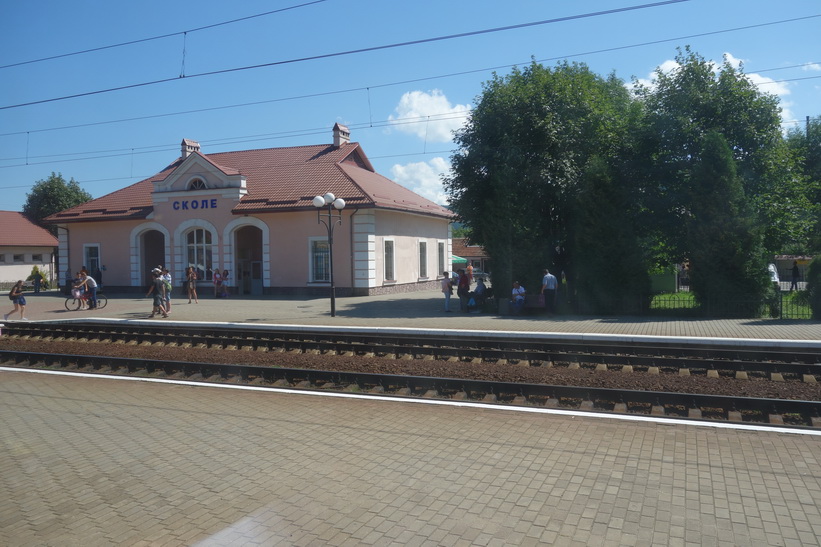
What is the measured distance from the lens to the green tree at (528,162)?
2162 centimetres

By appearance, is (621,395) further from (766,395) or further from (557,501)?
(557,501)

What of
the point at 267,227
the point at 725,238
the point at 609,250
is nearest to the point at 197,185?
the point at 267,227

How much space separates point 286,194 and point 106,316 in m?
10.8

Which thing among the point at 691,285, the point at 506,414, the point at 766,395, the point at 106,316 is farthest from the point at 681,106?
the point at 106,316

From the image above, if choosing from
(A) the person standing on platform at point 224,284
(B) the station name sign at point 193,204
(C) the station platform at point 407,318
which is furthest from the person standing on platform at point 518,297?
(B) the station name sign at point 193,204

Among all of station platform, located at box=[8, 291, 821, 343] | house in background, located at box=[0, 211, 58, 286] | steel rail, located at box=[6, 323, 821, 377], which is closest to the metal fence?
station platform, located at box=[8, 291, 821, 343]

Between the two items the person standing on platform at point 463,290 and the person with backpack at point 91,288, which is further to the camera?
the person with backpack at point 91,288

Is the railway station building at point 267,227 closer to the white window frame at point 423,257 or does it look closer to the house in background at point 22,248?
the white window frame at point 423,257

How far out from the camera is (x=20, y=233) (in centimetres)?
5159

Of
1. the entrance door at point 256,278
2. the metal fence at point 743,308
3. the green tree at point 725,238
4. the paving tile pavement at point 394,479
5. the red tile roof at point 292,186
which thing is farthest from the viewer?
the entrance door at point 256,278

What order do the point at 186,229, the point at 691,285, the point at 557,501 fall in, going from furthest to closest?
1. the point at 186,229
2. the point at 691,285
3. the point at 557,501

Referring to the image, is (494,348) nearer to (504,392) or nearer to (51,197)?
(504,392)

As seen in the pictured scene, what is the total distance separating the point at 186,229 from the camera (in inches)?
1282

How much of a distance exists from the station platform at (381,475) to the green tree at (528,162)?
13105 mm
